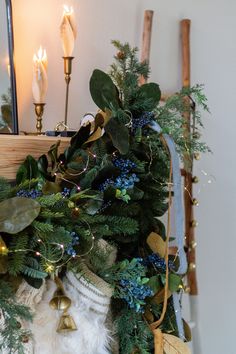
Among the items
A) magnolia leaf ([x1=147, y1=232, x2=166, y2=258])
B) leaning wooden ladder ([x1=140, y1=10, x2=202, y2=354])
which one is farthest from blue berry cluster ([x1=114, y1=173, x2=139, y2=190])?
leaning wooden ladder ([x1=140, y1=10, x2=202, y2=354])

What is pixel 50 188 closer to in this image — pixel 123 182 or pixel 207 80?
pixel 123 182

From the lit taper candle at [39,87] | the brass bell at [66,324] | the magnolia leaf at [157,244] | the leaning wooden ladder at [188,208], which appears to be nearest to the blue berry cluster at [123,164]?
the magnolia leaf at [157,244]

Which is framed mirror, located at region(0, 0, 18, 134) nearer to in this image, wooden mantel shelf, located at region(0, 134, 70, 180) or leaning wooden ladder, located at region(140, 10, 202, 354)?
wooden mantel shelf, located at region(0, 134, 70, 180)

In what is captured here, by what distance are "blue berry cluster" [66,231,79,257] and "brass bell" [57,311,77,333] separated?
3.3 inches

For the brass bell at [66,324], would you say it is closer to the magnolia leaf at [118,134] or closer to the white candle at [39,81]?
the magnolia leaf at [118,134]

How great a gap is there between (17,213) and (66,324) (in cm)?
17

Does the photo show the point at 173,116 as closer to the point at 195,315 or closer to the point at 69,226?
the point at 69,226

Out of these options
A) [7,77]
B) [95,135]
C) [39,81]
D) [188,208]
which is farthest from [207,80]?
[95,135]

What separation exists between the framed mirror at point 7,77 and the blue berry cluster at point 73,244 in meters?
Result: 0.31

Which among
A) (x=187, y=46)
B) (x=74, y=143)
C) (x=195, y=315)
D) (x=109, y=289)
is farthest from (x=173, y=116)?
(x=195, y=315)

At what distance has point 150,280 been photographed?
2.09ft

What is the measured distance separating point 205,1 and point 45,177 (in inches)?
45.6

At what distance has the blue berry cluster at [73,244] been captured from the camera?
555mm

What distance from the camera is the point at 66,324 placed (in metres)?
0.56
